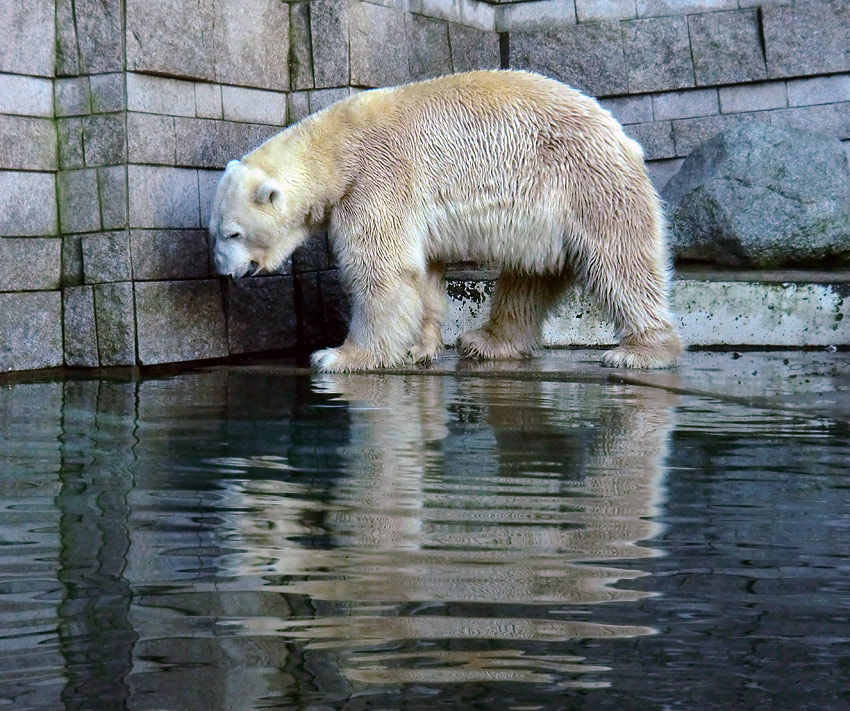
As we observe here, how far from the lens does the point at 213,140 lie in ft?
21.5

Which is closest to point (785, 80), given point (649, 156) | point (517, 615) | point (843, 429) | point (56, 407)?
point (649, 156)

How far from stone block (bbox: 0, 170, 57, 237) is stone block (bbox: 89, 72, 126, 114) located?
428mm

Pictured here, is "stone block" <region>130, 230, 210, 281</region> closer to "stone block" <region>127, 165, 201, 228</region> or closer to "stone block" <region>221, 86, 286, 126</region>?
"stone block" <region>127, 165, 201, 228</region>

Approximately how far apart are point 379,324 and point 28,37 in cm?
217

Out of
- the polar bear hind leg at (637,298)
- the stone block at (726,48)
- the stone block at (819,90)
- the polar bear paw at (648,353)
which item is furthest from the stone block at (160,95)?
the stone block at (819,90)

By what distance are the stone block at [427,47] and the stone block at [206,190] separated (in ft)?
4.94

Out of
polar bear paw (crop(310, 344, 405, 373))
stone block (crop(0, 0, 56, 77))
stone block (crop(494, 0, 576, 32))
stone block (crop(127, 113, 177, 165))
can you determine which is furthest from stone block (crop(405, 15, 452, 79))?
polar bear paw (crop(310, 344, 405, 373))

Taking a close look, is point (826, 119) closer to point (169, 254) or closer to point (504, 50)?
point (504, 50)

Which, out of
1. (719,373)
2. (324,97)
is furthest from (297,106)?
(719,373)

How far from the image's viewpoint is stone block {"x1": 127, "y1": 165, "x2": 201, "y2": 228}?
20.1 feet

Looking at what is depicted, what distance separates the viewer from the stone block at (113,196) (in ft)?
19.9

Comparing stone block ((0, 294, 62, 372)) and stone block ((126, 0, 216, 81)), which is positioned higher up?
stone block ((126, 0, 216, 81))

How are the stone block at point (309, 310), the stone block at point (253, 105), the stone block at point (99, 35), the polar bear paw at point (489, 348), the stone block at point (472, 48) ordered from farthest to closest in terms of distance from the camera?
the stone block at point (472, 48)
the stone block at point (309, 310)
the stone block at point (253, 105)
the polar bear paw at point (489, 348)
the stone block at point (99, 35)

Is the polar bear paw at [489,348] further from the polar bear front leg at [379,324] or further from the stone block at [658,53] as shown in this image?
the stone block at [658,53]
